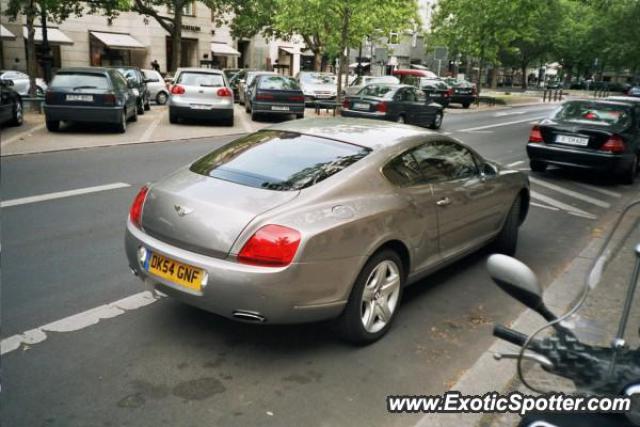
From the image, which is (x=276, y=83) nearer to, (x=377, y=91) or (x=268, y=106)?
(x=268, y=106)

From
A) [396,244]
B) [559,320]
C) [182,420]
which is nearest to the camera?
[559,320]

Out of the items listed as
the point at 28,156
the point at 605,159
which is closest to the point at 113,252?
the point at 28,156

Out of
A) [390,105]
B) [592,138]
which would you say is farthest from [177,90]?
[592,138]

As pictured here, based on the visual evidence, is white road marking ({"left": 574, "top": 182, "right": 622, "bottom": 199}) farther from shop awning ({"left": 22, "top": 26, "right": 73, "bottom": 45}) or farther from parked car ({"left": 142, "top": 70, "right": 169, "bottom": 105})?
shop awning ({"left": 22, "top": 26, "right": 73, "bottom": 45})

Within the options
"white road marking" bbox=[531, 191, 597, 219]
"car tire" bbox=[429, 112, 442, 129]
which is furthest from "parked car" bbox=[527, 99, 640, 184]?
"car tire" bbox=[429, 112, 442, 129]

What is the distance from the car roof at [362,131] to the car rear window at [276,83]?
14.8 meters

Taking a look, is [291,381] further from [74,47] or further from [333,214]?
[74,47]

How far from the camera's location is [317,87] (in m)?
26.6

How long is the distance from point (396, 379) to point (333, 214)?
1121 millimetres

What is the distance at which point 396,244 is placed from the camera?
4348 millimetres

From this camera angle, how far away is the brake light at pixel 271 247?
3.62m

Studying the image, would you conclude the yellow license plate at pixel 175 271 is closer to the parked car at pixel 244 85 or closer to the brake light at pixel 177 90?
the brake light at pixel 177 90

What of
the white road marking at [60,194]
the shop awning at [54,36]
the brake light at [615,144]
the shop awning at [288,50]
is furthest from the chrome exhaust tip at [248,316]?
the shop awning at [288,50]

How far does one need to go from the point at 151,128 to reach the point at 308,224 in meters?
13.7
